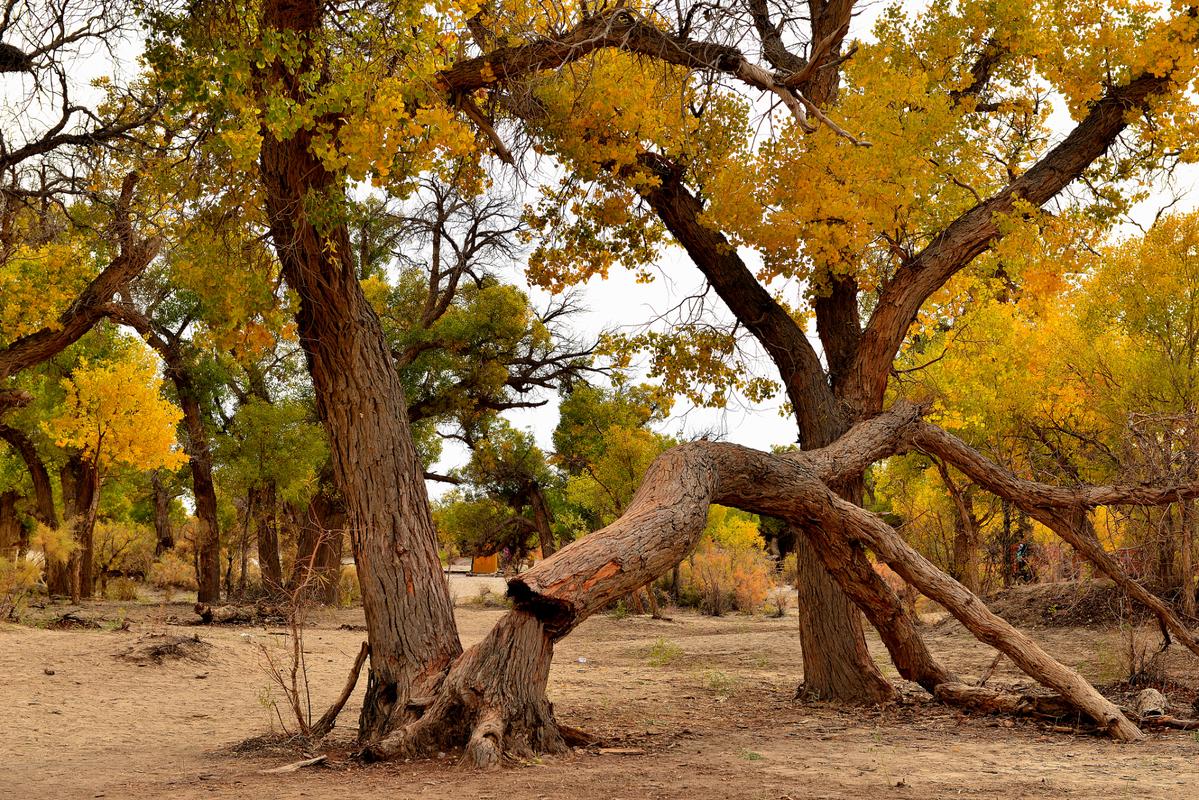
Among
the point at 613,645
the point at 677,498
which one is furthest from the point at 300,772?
the point at 613,645

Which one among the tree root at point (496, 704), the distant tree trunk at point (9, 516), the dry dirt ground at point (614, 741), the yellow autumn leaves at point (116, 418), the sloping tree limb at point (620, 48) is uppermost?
the sloping tree limb at point (620, 48)

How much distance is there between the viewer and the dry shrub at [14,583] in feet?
46.7

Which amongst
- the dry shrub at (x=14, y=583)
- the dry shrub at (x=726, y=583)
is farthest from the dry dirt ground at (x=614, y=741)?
the dry shrub at (x=726, y=583)

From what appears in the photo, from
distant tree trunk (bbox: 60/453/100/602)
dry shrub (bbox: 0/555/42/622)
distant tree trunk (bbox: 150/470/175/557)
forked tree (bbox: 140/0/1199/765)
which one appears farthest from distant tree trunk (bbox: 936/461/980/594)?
distant tree trunk (bbox: 150/470/175/557)

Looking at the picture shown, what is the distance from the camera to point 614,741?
705 centimetres

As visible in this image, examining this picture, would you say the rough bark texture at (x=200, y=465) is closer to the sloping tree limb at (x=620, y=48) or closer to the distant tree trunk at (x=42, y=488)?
the distant tree trunk at (x=42, y=488)

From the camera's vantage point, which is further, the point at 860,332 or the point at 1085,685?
the point at 860,332

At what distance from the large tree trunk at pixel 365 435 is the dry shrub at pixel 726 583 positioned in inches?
736

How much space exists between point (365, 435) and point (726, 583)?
1961 cm

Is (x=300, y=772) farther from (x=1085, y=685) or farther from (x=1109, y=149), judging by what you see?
(x=1109, y=149)

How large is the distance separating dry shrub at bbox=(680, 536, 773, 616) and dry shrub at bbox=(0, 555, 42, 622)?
48.8ft

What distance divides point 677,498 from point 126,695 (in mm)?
6413

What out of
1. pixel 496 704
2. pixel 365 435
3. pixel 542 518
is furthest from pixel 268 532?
pixel 496 704

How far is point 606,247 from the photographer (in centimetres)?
1088
